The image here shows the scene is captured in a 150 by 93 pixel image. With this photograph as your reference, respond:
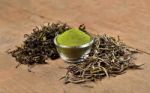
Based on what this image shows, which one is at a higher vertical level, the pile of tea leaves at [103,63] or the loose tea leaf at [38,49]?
the loose tea leaf at [38,49]

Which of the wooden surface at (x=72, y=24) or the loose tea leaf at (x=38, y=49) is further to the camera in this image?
the loose tea leaf at (x=38, y=49)

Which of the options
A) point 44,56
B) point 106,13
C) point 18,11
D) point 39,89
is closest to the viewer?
point 39,89

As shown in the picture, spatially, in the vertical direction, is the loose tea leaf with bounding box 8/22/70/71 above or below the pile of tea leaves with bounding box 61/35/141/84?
above

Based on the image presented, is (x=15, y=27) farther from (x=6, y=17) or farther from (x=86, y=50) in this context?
(x=86, y=50)

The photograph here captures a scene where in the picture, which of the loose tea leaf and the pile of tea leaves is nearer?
the pile of tea leaves

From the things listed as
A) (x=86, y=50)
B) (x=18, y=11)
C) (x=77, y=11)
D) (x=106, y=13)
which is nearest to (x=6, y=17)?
(x=18, y=11)

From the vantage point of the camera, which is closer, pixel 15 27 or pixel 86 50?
pixel 86 50
